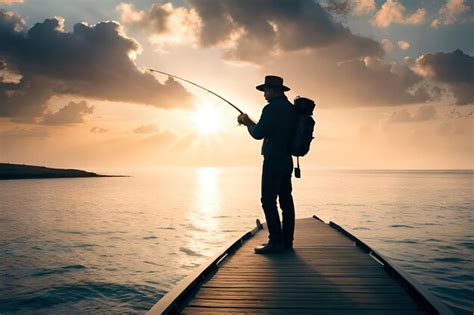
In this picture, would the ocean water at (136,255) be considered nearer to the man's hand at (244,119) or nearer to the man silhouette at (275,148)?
the man silhouette at (275,148)

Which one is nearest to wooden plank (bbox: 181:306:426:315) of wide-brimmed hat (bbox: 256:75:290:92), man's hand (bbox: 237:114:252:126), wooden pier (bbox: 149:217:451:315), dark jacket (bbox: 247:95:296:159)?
wooden pier (bbox: 149:217:451:315)

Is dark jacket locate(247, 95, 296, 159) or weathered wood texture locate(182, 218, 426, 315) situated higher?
dark jacket locate(247, 95, 296, 159)

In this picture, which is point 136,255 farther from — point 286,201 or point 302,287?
point 302,287

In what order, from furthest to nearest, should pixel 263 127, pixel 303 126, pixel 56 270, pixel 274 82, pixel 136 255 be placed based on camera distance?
1. pixel 136 255
2. pixel 56 270
3. pixel 274 82
4. pixel 263 127
5. pixel 303 126

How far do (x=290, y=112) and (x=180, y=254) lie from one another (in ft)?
35.4

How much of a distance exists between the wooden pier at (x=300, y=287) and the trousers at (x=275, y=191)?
63cm

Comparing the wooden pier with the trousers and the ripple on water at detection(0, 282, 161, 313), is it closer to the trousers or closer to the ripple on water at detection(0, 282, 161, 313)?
the trousers

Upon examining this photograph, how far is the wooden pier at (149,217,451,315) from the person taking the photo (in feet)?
14.3

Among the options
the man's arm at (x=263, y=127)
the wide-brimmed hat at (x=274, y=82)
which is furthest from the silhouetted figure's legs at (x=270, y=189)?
the wide-brimmed hat at (x=274, y=82)

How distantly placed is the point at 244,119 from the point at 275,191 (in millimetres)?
1633

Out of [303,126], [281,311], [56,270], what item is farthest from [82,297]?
[281,311]

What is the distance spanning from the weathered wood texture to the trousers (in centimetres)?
63

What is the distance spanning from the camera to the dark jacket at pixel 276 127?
23.6ft

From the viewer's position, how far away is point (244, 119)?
26.1 feet
